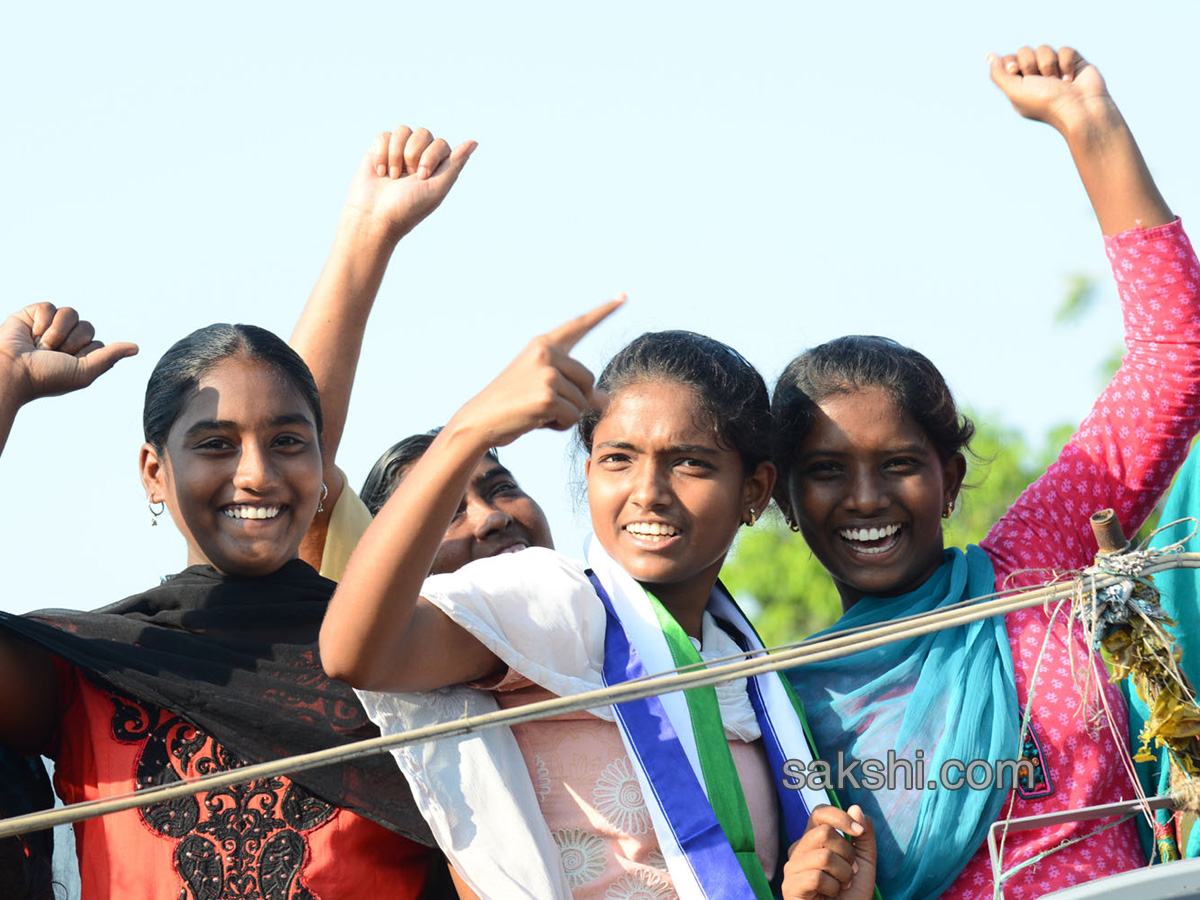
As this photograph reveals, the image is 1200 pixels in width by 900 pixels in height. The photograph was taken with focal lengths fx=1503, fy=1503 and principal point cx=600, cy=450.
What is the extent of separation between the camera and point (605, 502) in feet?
9.43

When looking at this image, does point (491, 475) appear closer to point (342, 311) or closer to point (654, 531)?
→ point (342, 311)

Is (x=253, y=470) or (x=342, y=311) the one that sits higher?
(x=342, y=311)

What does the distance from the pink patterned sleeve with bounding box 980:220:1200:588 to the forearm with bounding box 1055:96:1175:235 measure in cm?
4

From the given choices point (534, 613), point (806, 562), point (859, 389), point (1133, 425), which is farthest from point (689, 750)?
point (806, 562)

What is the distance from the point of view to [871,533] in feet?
10.4

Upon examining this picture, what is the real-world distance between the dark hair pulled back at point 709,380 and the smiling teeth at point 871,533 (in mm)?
271

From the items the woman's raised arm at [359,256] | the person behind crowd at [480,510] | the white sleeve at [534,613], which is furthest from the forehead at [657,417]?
the woman's raised arm at [359,256]

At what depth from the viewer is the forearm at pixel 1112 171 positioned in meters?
3.22

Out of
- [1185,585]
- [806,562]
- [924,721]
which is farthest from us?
[806,562]

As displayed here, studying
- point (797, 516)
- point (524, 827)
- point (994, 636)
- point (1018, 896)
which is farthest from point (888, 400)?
point (524, 827)

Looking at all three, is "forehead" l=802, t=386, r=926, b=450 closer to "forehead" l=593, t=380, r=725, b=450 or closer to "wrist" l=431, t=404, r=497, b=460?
"forehead" l=593, t=380, r=725, b=450

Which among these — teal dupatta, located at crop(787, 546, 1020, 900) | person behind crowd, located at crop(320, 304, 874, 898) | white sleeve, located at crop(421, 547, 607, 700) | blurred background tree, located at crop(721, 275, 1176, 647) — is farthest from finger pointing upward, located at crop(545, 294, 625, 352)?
blurred background tree, located at crop(721, 275, 1176, 647)

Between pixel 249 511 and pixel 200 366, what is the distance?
1.11ft

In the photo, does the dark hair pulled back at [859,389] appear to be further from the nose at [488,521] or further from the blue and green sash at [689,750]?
the nose at [488,521]
